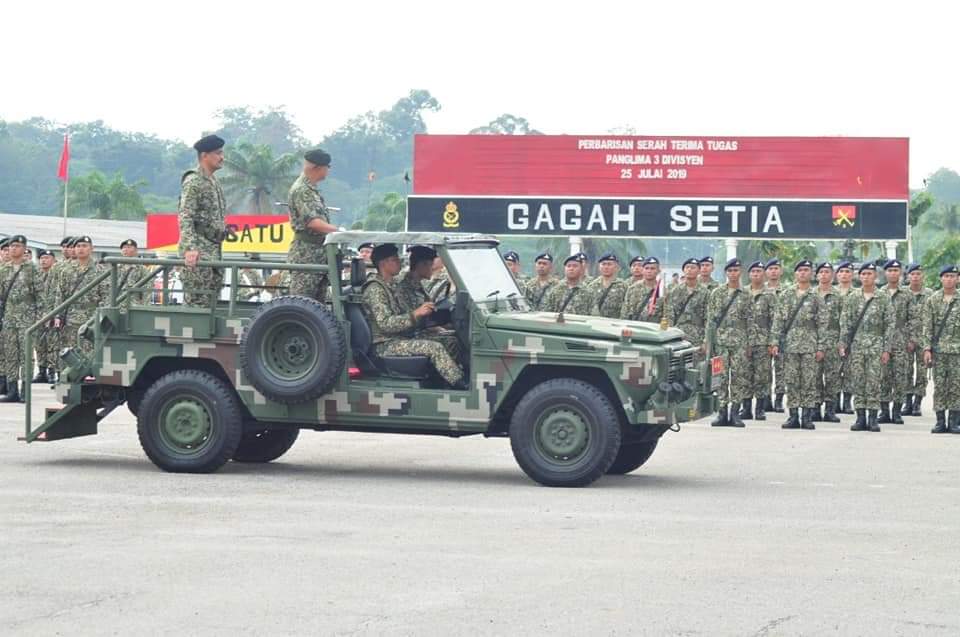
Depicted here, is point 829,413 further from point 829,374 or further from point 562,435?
point 562,435

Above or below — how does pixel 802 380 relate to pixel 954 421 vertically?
above

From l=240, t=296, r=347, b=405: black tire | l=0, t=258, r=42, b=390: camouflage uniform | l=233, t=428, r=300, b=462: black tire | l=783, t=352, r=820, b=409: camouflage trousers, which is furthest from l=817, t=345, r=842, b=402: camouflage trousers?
l=0, t=258, r=42, b=390: camouflage uniform

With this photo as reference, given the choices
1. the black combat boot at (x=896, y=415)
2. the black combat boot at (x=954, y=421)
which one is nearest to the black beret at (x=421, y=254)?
the black combat boot at (x=954, y=421)

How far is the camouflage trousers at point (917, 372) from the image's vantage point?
2078cm

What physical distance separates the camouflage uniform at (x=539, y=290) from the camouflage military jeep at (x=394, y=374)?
298 inches

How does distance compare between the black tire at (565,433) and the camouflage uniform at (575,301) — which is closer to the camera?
the black tire at (565,433)

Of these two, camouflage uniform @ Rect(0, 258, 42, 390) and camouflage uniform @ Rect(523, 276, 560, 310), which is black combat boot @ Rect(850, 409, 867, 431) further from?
camouflage uniform @ Rect(0, 258, 42, 390)

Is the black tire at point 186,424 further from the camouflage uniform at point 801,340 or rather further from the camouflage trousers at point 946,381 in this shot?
the camouflage trousers at point 946,381

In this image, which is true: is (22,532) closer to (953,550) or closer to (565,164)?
(953,550)

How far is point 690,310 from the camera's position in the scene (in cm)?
2080

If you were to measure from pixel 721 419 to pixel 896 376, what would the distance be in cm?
210

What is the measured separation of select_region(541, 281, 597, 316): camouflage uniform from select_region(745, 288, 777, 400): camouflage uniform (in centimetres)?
192

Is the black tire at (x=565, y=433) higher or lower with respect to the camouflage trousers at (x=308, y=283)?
lower

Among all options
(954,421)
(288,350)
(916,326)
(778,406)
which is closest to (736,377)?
(916,326)
